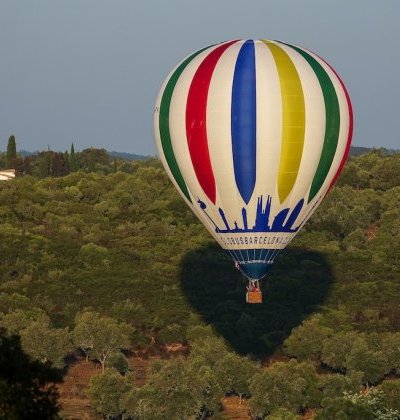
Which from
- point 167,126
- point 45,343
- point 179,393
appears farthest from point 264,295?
point 167,126

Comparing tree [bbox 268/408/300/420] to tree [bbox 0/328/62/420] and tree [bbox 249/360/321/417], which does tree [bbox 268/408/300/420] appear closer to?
tree [bbox 249/360/321/417]

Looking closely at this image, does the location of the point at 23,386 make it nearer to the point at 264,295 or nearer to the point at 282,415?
the point at 282,415

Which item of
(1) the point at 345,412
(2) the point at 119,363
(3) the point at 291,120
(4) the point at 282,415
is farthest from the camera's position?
(2) the point at 119,363

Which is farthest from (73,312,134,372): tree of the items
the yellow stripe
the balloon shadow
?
the yellow stripe

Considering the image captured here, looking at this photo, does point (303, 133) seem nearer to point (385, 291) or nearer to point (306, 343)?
point (306, 343)

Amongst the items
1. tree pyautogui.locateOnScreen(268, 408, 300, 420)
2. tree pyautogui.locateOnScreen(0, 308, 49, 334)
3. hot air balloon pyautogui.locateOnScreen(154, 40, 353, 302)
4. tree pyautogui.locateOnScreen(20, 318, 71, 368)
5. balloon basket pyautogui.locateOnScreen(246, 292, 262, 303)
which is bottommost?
tree pyautogui.locateOnScreen(268, 408, 300, 420)

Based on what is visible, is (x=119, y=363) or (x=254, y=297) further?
(x=119, y=363)

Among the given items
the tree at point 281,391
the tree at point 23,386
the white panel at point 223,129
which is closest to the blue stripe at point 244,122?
the white panel at point 223,129
